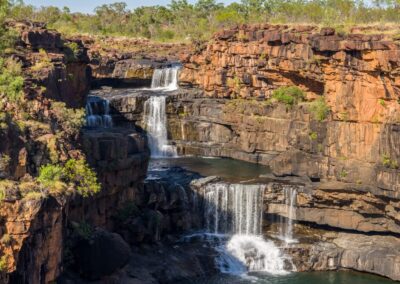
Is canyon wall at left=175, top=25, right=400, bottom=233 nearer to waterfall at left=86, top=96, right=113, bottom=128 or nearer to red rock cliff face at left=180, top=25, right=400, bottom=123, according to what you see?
red rock cliff face at left=180, top=25, right=400, bottom=123

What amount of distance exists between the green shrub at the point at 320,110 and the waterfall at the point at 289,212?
5768 mm

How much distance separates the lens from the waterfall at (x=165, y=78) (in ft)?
185

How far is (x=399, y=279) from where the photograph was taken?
30.9 metres

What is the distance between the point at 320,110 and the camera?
128 feet

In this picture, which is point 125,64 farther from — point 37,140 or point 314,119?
point 37,140

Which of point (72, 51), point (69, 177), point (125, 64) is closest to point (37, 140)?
point (69, 177)

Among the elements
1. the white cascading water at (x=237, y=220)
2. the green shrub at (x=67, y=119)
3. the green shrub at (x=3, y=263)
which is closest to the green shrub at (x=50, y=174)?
the green shrub at (x=3, y=263)

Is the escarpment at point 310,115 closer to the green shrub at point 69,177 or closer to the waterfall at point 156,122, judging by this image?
the waterfall at point 156,122

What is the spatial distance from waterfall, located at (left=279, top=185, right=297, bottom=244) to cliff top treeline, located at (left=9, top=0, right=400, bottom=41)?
21.3 m

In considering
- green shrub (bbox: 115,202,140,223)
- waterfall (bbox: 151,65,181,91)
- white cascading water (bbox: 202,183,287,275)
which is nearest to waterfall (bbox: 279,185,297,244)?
white cascading water (bbox: 202,183,287,275)

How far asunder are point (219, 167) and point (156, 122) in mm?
8103

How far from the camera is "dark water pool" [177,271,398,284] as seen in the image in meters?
30.3

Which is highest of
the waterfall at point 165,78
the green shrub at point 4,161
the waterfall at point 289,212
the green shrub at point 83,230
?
the waterfall at point 165,78

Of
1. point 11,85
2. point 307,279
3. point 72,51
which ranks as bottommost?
point 307,279
